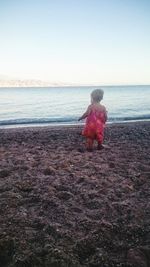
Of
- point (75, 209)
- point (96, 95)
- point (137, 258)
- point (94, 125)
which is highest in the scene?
point (96, 95)

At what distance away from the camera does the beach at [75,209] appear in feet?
11.6

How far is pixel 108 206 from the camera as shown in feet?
15.7

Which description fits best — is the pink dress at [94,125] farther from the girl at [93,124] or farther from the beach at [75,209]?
the beach at [75,209]

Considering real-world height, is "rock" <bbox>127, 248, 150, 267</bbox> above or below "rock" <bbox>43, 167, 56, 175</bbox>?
below

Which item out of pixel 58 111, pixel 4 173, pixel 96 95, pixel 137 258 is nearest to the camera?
pixel 137 258

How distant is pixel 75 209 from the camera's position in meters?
4.67

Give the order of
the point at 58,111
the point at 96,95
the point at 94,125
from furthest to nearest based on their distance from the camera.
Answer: the point at 58,111, the point at 96,95, the point at 94,125

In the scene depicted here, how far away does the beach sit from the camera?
3539 mm

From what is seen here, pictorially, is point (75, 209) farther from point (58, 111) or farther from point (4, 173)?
point (58, 111)

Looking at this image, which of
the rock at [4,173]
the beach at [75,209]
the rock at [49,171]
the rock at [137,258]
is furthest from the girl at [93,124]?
the rock at [137,258]

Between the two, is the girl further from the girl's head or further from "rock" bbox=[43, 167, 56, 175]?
"rock" bbox=[43, 167, 56, 175]

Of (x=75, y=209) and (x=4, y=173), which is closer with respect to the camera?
(x=75, y=209)

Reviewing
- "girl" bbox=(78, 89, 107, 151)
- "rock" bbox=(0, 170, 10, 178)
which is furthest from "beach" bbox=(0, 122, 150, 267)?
"girl" bbox=(78, 89, 107, 151)

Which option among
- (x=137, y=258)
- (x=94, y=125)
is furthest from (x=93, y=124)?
(x=137, y=258)
